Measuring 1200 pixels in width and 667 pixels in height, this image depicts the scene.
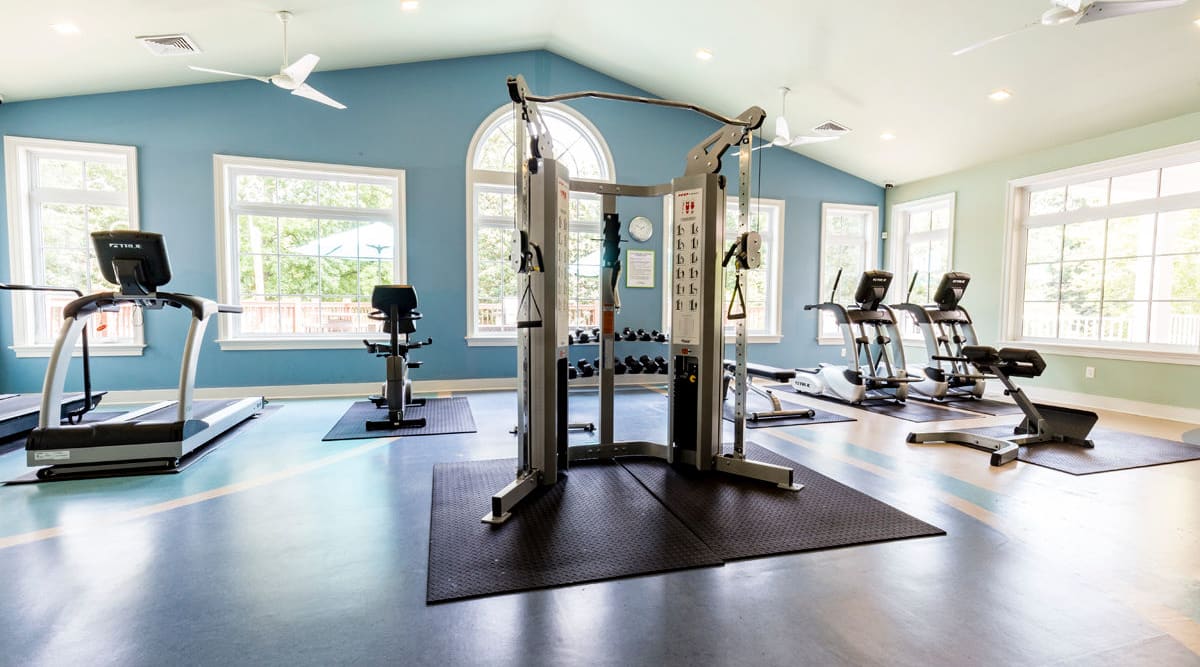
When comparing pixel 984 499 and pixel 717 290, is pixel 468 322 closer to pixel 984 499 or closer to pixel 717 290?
pixel 717 290

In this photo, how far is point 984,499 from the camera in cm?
283

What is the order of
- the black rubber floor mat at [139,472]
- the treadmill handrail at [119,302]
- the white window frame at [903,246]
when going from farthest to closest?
the white window frame at [903,246] → the treadmill handrail at [119,302] → the black rubber floor mat at [139,472]

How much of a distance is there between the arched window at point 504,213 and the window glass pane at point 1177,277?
5954 mm

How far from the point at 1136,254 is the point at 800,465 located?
5125 millimetres

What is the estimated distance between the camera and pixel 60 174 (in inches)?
207

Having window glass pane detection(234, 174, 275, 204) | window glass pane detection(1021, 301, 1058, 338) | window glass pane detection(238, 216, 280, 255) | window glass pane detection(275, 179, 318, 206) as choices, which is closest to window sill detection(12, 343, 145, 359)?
window glass pane detection(238, 216, 280, 255)

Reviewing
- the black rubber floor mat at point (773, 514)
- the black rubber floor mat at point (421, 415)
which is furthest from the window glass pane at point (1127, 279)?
the black rubber floor mat at point (421, 415)

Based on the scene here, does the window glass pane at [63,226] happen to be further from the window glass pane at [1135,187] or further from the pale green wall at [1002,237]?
the window glass pane at [1135,187]

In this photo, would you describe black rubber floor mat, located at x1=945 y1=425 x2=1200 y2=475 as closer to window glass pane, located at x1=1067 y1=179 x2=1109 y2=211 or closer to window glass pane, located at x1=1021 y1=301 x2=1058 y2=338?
window glass pane, located at x1=1021 y1=301 x2=1058 y2=338

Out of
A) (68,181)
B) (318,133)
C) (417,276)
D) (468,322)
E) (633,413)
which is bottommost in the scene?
(633,413)

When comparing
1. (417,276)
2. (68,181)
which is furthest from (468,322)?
(68,181)

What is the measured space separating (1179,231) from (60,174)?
11.5 metres

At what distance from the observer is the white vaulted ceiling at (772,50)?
4086 millimetres

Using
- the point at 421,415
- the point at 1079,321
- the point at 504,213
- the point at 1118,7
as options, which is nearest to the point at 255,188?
the point at 504,213
